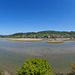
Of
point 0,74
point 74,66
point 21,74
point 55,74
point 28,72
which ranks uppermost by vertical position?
point 28,72

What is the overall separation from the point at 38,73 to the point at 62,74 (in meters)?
2.53

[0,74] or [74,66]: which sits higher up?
[74,66]

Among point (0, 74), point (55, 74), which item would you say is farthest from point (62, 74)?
point (0, 74)

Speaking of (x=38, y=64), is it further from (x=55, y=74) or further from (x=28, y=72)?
(x=55, y=74)

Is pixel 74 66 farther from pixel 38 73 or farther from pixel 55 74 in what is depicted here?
pixel 38 73

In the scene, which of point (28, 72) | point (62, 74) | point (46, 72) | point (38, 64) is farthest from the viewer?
point (62, 74)

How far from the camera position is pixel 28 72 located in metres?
2.07

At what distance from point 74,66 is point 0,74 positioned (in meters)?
4.26

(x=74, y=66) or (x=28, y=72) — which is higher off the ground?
(x=28, y=72)

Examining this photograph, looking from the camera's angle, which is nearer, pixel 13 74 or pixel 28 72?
pixel 28 72

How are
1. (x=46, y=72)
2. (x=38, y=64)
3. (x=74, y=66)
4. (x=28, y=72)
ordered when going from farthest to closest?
(x=74, y=66)
(x=38, y=64)
(x=46, y=72)
(x=28, y=72)

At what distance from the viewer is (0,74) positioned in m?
3.07

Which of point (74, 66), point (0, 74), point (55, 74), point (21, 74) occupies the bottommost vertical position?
point (55, 74)

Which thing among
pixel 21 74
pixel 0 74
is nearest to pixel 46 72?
pixel 21 74
